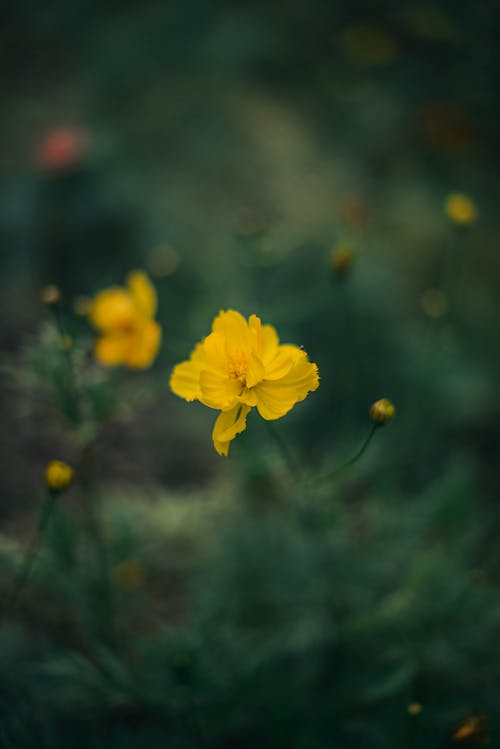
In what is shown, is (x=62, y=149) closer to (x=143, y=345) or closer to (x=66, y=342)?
(x=143, y=345)

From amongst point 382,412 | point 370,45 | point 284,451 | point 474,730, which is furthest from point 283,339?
point 370,45

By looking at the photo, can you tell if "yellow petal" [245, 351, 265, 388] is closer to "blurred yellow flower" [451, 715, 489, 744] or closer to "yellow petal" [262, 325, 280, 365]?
"yellow petal" [262, 325, 280, 365]

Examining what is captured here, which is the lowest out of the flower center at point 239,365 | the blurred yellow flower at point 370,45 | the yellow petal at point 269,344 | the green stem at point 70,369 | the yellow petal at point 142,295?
the flower center at point 239,365

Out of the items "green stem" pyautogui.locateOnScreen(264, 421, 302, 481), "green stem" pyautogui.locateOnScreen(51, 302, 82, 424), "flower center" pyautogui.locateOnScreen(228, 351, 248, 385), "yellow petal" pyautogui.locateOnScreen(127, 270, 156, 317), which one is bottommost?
"green stem" pyautogui.locateOnScreen(264, 421, 302, 481)

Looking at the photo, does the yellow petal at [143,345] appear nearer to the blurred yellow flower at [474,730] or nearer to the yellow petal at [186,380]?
the yellow petal at [186,380]

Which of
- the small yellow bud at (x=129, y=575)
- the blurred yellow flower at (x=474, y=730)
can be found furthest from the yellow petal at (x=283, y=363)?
the small yellow bud at (x=129, y=575)

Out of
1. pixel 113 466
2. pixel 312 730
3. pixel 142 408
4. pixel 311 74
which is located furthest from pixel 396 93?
pixel 312 730

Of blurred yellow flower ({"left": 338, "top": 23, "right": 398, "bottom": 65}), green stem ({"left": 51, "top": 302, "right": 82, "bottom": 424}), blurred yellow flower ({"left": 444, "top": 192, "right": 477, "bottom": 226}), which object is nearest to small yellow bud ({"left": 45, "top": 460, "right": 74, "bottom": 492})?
green stem ({"left": 51, "top": 302, "right": 82, "bottom": 424})

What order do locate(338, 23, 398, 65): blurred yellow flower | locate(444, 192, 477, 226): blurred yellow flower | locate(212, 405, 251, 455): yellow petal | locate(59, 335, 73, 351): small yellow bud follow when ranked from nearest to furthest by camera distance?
1. locate(212, 405, 251, 455): yellow petal
2. locate(59, 335, 73, 351): small yellow bud
3. locate(444, 192, 477, 226): blurred yellow flower
4. locate(338, 23, 398, 65): blurred yellow flower
